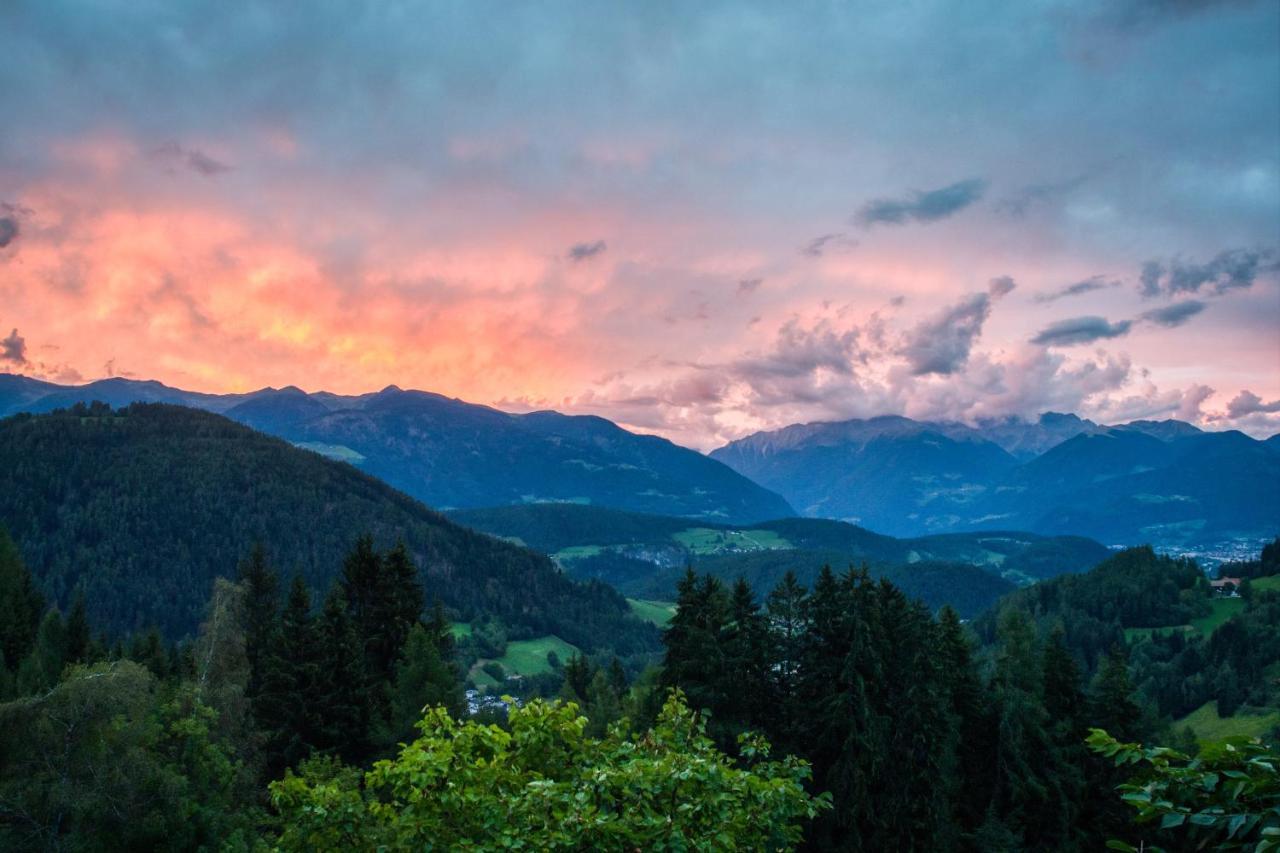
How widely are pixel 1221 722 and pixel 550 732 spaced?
177 m

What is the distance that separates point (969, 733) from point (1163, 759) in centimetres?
5416

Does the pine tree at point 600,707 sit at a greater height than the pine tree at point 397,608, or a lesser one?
lesser

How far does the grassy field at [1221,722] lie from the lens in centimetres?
12612

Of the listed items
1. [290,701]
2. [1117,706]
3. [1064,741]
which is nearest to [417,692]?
[290,701]

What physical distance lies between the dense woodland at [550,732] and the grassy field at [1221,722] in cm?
9522

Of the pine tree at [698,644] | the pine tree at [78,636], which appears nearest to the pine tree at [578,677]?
the pine tree at [698,644]

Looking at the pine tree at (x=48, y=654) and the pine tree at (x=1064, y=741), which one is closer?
the pine tree at (x=1064, y=741)

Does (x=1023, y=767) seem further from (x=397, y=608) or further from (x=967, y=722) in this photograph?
(x=397, y=608)

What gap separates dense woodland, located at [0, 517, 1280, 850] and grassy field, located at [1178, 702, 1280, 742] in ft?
312

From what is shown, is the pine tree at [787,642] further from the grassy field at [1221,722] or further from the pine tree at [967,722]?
the grassy field at [1221,722]

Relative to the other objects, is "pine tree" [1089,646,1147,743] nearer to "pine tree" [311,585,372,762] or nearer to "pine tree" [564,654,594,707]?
"pine tree" [311,585,372,762]

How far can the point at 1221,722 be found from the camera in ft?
460

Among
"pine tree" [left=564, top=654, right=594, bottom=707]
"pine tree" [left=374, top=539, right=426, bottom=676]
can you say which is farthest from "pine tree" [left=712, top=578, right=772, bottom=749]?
"pine tree" [left=564, top=654, right=594, bottom=707]

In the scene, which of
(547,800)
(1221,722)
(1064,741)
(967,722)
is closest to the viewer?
(547,800)
